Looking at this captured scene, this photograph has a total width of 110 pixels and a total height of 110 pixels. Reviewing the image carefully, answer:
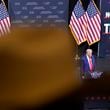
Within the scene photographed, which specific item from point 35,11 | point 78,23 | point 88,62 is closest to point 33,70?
point 88,62

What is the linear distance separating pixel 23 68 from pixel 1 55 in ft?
0.69

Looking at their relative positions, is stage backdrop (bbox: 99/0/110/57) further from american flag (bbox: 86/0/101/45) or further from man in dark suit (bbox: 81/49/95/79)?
man in dark suit (bbox: 81/49/95/79)

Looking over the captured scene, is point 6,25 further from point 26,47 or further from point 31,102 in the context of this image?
point 31,102

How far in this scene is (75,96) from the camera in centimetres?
207

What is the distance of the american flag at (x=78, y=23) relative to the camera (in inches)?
195

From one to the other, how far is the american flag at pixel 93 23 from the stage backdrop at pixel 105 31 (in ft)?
0.24

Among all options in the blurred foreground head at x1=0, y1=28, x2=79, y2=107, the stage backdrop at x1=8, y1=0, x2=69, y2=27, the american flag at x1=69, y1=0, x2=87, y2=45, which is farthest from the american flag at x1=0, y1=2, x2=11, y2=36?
the blurred foreground head at x1=0, y1=28, x2=79, y2=107

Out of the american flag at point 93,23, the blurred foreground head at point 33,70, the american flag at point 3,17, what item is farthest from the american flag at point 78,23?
the blurred foreground head at point 33,70

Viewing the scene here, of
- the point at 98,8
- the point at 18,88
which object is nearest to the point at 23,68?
the point at 18,88

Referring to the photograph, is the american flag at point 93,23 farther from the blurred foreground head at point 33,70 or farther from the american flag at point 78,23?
the blurred foreground head at point 33,70

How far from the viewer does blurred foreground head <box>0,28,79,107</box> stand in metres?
2.13

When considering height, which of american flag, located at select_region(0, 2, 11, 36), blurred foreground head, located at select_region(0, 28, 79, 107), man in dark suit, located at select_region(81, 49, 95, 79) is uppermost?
blurred foreground head, located at select_region(0, 28, 79, 107)

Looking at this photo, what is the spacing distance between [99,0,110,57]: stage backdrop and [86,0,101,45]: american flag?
72 mm

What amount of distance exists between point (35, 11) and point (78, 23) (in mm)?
705
